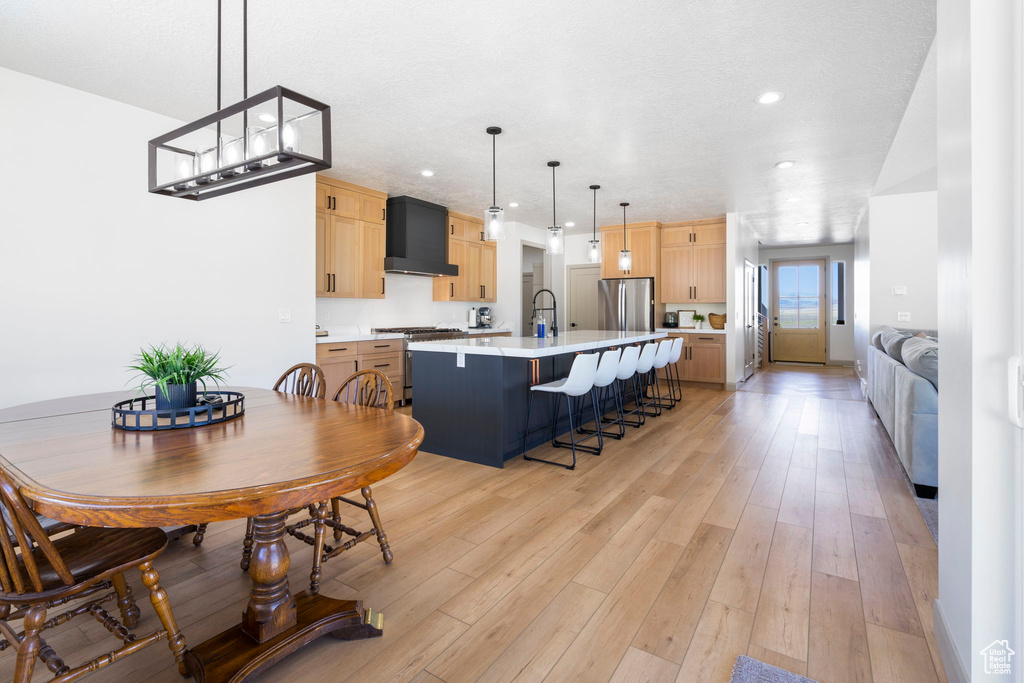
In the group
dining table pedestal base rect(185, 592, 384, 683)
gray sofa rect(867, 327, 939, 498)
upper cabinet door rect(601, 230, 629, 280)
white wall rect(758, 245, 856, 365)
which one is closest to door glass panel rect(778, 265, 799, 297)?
white wall rect(758, 245, 856, 365)

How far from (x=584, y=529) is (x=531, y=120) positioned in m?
2.82

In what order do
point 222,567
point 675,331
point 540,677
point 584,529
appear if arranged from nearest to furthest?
point 540,677, point 222,567, point 584,529, point 675,331

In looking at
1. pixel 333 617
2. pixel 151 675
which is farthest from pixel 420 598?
A: pixel 151 675

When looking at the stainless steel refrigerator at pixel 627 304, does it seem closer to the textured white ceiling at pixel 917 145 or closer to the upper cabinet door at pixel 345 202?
the textured white ceiling at pixel 917 145

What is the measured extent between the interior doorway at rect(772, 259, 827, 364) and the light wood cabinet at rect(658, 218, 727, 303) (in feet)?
13.7

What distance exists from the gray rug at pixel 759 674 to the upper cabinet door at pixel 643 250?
630 cm

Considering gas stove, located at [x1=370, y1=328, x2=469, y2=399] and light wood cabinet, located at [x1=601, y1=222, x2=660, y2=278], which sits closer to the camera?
gas stove, located at [x1=370, y1=328, x2=469, y2=399]

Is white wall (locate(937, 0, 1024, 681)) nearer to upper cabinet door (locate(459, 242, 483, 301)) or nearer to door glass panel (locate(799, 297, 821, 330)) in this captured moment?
upper cabinet door (locate(459, 242, 483, 301))

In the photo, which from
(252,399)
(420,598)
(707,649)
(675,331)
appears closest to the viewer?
(707,649)

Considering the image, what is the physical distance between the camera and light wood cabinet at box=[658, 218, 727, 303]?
22.9 ft

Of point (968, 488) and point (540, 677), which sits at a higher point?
point (968, 488)

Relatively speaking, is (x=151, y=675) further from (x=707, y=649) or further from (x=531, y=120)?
(x=531, y=120)

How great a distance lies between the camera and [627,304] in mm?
7414

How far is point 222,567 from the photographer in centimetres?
207
